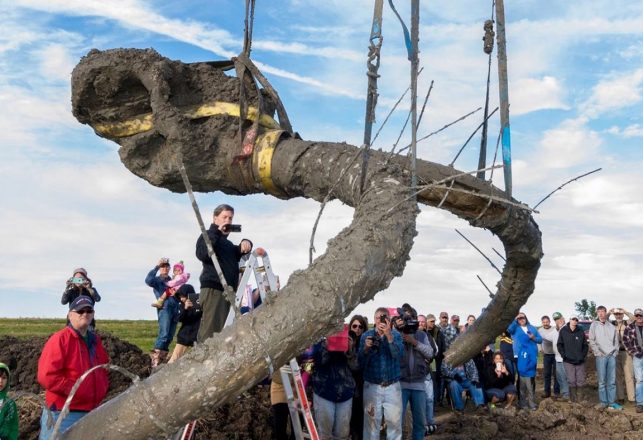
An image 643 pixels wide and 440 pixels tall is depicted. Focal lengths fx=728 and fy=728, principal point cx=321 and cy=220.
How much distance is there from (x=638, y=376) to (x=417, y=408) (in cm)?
681

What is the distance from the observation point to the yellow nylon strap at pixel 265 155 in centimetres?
609

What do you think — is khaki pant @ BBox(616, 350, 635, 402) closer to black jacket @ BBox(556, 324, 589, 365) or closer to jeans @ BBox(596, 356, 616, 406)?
jeans @ BBox(596, 356, 616, 406)

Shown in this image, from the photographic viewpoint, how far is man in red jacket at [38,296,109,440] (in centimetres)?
532

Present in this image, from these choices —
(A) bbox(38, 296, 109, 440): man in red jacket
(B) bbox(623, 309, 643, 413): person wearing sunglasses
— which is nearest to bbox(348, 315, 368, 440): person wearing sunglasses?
(A) bbox(38, 296, 109, 440): man in red jacket

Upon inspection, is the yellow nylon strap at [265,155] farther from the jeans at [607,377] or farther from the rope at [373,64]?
the jeans at [607,377]

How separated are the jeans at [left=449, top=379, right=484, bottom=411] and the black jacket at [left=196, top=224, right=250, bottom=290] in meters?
6.87

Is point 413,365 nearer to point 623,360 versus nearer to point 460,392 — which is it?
point 460,392

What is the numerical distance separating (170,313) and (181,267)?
2.37 ft

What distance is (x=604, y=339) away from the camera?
13672 millimetres

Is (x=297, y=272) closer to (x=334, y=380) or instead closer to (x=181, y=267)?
(x=334, y=380)

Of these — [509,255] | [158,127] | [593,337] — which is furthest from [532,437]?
[158,127]

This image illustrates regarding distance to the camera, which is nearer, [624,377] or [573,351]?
[573,351]

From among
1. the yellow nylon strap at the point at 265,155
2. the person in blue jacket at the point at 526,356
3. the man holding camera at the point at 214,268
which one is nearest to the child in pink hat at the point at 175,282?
the man holding camera at the point at 214,268

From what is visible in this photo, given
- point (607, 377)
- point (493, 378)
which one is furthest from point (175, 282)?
point (607, 377)
